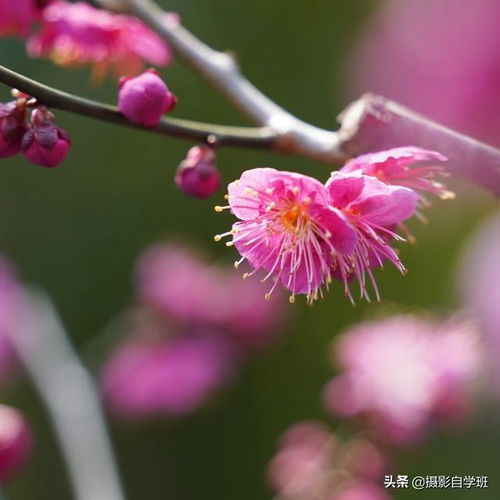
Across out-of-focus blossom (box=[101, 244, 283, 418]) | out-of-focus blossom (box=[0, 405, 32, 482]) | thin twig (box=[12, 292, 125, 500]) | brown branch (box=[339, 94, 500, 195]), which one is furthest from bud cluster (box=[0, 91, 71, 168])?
out-of-focus blossom (box=[101, 244, 283, 418])

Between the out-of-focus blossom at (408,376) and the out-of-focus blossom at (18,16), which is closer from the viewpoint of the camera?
the out-of-focus blossom at (18,16)

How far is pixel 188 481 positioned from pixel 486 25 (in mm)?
2373

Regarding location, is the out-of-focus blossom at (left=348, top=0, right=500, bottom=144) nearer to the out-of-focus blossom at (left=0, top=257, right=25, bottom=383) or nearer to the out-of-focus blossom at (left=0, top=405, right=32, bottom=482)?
the out-of-focus blossom at (left=0, top=405, right=32, bottom=482)

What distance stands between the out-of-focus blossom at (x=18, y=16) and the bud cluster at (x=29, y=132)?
0.33 metres

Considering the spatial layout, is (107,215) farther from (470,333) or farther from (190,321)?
(470,333)

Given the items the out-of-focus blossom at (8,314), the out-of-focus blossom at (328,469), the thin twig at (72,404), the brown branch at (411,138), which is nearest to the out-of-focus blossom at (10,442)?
the thin twig at (72,404)

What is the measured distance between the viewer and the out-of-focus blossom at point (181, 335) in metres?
1.73

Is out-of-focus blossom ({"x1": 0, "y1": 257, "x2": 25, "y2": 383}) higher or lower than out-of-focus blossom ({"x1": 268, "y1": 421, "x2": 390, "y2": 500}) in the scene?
higher

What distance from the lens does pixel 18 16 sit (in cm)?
97

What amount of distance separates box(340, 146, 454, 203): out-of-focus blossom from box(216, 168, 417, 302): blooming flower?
0.09 feet

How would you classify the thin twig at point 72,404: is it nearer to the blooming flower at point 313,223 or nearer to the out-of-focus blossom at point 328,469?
the out-of-focus blossom at point 328,469

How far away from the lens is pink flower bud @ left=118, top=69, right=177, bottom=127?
0.68m

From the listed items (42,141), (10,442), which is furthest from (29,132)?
(10,442)

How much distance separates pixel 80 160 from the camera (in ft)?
11.0
